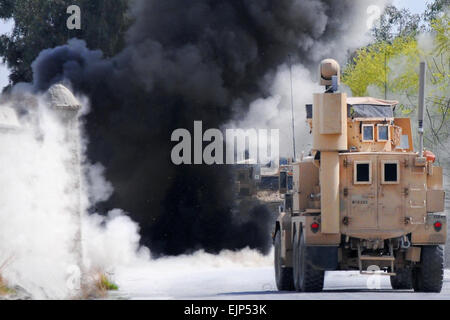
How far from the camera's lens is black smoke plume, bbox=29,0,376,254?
3850 centimetres

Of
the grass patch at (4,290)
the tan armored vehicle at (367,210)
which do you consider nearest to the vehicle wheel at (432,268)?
the tan armored vehicle at (367,210)

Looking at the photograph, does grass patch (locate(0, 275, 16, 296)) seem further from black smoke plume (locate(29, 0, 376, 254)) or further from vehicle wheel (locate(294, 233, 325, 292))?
black smoke plume (locate(29, 0, 376, 254))

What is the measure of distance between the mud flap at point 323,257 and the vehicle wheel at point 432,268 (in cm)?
173

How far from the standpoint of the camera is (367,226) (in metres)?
23.6

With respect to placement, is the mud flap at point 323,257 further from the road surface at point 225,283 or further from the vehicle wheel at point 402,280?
the vehicle wheel at point 402,280

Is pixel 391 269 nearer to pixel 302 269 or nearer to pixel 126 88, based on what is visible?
pixel 302 269

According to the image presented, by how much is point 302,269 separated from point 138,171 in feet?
52.9

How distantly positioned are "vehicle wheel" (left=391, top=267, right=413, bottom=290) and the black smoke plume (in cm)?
1274

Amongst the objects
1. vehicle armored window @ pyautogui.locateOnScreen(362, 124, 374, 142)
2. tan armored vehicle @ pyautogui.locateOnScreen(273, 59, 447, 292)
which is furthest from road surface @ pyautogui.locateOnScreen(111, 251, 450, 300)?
vehicle armored window @ pyautogui.locateOnScreen(362, 124, 374, 142)

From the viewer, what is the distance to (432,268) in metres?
23.7

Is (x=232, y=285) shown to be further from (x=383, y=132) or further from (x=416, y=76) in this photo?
(x=416, y=76)

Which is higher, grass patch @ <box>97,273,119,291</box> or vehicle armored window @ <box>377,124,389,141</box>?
vehicle armored window @ <box>377,124,389,141</box>

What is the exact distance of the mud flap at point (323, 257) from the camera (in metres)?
23.5
